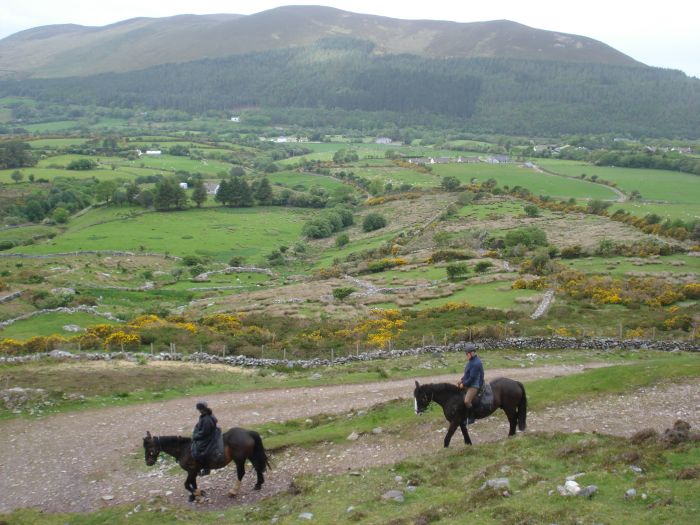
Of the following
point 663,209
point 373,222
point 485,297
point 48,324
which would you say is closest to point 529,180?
point 663,209

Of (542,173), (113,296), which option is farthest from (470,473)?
(542,173)

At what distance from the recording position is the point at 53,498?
16672 mm

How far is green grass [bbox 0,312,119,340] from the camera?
41.6m

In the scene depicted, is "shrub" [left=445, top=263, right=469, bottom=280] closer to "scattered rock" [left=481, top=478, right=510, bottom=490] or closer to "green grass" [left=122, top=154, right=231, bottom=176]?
"scattered rock" [left=481, top=478, right=510, bottom=490]

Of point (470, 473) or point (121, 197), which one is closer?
point (470, 473)

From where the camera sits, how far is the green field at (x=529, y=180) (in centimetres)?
13062

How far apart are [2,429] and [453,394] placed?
16372 mm

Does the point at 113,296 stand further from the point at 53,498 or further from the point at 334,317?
A: the point at 53,498

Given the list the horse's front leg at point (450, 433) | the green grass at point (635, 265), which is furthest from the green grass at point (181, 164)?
the horse's front leg at point (450, 433)

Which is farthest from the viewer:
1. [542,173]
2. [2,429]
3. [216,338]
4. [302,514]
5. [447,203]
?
[542,173]

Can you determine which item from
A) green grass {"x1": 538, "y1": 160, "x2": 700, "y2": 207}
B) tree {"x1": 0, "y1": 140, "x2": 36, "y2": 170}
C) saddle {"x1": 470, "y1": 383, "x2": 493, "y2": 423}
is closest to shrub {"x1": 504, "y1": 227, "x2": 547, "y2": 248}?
green grass {"x1": 538, "y1": 160, "x2": 700, "y2": 207}

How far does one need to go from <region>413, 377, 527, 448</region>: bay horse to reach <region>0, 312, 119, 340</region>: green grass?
104ft

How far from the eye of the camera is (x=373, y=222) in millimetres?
111188

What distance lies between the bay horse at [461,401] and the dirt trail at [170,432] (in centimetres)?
84
